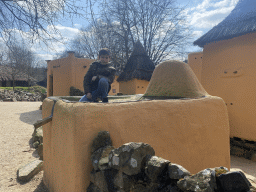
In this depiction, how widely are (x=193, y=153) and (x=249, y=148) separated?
4257 mm

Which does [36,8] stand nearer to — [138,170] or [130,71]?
[138,170]

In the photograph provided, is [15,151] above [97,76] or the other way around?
the other way around

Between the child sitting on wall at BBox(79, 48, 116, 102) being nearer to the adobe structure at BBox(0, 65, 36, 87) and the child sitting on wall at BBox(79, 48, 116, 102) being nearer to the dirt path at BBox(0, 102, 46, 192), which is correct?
the dirt path at BBox(0, 102, 46, 192)

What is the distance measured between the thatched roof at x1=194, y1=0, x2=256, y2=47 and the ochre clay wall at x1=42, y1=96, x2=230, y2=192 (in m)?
4.03

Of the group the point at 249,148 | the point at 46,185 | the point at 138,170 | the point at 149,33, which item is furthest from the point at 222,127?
the point at 149,33

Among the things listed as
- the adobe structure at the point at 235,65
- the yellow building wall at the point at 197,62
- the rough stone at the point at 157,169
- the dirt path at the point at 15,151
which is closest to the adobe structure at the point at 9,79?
the dirt path at the point at 15,151

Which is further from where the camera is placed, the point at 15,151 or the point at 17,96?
the point at 17,96

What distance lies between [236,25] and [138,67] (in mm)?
7724

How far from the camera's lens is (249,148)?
561cm

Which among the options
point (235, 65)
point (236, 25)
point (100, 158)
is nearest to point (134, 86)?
point (235, 65)

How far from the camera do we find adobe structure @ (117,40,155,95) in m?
12.9

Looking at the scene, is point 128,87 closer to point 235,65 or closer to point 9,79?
point 235,65

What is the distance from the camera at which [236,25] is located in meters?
6.01

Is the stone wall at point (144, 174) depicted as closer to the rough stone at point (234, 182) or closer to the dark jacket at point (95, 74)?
the rough stone at point (234, 182)
